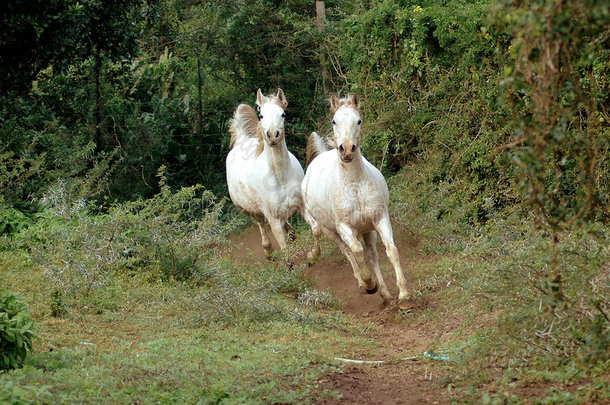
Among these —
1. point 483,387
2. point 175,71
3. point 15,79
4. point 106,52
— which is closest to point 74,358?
point 483,387

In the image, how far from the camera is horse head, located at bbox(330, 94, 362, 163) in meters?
8.19

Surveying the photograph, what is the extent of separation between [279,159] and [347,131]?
2681 millimetres

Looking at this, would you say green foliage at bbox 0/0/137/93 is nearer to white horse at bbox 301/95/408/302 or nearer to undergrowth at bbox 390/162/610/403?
white horse at bbox 301/95/408/302

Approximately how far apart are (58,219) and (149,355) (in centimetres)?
540

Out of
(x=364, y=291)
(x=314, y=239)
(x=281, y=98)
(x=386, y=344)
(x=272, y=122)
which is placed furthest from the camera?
(x=281, y=98)

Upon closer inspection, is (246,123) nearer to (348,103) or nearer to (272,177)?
(272,177)

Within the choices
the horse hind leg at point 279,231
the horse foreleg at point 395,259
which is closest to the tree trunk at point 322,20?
the horse hind leg at point 279,231

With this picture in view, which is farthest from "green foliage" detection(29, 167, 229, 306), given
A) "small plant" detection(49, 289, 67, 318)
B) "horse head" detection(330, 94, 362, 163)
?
"horse head" detection(330, 94, 362, 163)

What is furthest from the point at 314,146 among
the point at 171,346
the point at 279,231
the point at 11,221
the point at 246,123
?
the point at 171,346

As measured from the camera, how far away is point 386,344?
23.0 ft

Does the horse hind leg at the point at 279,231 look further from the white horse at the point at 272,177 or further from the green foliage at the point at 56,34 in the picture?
the green foliage at the point at 56,34

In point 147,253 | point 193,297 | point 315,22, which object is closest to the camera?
point 193,297

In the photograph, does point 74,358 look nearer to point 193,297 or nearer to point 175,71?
point 193,297

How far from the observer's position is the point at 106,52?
13.4 meters
